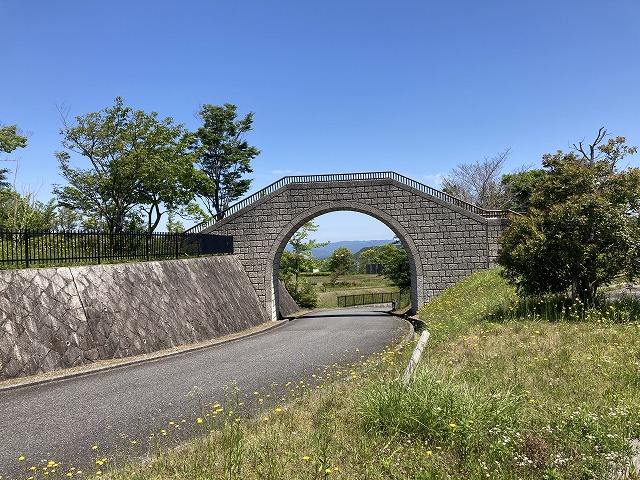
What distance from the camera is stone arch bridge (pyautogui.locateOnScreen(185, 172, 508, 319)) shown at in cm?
2352

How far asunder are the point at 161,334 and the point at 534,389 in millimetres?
11752

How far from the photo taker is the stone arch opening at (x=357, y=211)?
23.9m

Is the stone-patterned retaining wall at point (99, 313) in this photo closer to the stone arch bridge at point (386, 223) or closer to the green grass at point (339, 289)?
the stone arch bridge at point (386, 223)

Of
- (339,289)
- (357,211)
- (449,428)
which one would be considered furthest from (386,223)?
(339,289)

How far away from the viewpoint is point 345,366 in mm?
9977

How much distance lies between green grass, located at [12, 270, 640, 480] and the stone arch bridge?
1633cm

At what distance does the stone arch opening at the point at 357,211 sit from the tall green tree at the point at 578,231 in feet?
38.5

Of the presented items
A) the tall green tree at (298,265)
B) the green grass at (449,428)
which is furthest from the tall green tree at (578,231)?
the tall green tree at (298,265)

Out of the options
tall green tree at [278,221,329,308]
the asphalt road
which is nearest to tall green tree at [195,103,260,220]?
tall green tree at [278,221,329,308]

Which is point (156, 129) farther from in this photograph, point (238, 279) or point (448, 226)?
point (448, 226)

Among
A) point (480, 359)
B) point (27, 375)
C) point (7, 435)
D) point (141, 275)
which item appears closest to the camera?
point (7, 435)

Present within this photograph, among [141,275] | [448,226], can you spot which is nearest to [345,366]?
[141,275]

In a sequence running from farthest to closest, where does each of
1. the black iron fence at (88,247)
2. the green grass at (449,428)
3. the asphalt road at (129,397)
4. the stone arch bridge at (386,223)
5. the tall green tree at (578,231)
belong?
the stone arch bridge at (386,223) < the black iron fence at (88,247) < the tall green tree at (578,231) < the asphalt road at (129,397) < the green grass at (449,428)

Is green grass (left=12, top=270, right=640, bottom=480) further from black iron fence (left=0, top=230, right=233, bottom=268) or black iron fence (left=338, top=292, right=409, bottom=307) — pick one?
black iron fence (left=338, top=292, right=409, bottom=307)
